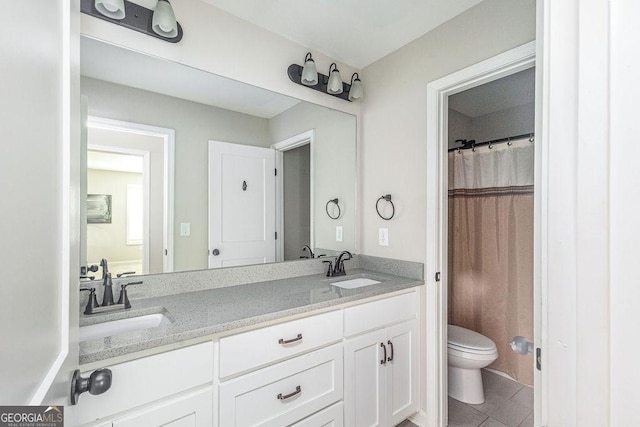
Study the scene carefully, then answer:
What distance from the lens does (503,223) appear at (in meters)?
2.47

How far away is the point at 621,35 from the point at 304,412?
1.54m

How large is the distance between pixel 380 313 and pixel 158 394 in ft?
3.64

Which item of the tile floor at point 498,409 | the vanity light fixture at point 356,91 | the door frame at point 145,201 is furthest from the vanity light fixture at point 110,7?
the tile floor at point 498,409

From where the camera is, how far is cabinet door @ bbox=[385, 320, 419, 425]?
168 cm

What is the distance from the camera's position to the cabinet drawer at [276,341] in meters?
1.12

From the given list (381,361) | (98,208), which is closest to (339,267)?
(381,361)

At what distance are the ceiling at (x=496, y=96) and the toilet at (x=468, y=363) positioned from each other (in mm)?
2069

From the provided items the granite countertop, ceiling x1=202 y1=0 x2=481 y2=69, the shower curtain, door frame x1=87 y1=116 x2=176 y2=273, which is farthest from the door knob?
the shower curtain

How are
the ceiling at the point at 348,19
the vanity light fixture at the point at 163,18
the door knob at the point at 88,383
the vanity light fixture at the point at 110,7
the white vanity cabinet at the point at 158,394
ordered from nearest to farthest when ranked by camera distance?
the door knob at the point at 88,383, the white vanity cabinet at the point at 158,394, the vanity light fixture at the point at 110,7, the vanity light fixture at the point at 163,18, the ceiling at the point at 348,19

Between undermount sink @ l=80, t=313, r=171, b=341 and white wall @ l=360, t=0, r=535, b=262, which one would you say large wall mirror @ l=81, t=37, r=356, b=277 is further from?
undermount sink @ l=80, t=313, r=171, b=341

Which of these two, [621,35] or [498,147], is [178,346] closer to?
[621,35]

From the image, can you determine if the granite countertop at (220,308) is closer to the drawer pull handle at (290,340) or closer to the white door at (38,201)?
the drawer pull handle at (290,340)

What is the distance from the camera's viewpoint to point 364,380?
5.08 ft

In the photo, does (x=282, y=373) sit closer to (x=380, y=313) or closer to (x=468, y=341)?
(x=380, y=313)
